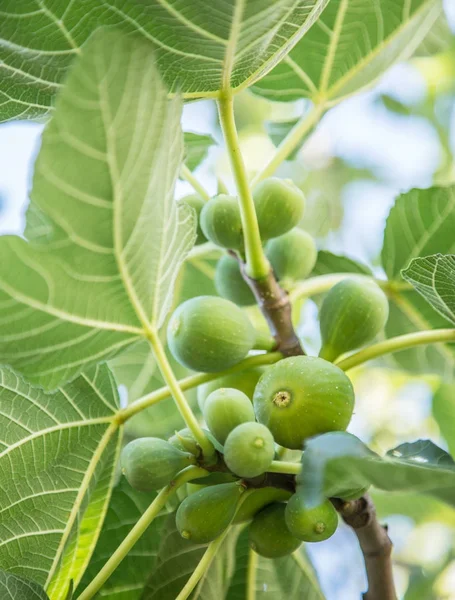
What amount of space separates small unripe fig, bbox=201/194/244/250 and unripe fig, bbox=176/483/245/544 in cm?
35

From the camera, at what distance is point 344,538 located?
7.54 feet

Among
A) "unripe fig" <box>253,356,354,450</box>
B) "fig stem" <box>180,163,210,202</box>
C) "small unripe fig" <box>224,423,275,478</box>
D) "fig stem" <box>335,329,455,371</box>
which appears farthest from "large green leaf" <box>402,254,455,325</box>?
"fig stem" <box>180,163,210,202</box>

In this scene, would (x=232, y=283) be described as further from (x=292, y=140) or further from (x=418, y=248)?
(x=418, y=248)

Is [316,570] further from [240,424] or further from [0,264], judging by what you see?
[0,264]

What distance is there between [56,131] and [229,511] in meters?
0.48

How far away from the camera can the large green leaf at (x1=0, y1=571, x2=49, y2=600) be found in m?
0.84

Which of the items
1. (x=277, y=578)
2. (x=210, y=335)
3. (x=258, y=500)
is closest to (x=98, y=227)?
(x=210, y=335)

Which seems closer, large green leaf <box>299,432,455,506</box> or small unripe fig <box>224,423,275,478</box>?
large green leaf <box>299,432,455,506</box>

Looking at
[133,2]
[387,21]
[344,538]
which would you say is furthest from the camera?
[344,538]

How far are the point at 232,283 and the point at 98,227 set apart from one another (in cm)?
41

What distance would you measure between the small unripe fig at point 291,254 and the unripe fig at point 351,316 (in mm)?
112

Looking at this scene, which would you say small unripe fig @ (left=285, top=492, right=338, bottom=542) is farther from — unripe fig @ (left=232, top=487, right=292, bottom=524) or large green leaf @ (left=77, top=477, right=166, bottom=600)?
large green leaf @ (left=77, top=477, right=166, bottom=600)

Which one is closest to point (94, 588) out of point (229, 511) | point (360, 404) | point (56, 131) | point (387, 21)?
point (229, 511)

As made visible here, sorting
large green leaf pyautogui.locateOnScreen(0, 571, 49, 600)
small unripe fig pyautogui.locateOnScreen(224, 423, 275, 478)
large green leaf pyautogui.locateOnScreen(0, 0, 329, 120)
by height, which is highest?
large green leaf pyautogui.locateOnScreen(0, 0, 329, 120)
